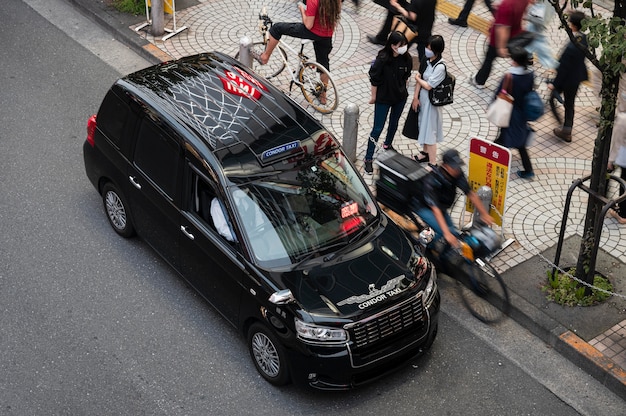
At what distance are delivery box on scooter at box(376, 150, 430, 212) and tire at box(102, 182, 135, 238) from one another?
2.64 m

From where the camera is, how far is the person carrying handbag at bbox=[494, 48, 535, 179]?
10.2m

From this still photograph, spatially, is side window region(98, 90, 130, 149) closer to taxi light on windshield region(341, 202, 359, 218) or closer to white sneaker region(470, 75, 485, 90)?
taxi light on windshield region(341, 202, 359, 218)

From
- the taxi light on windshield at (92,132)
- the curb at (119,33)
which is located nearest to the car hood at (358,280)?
the taxi light on windshield at (92,132)

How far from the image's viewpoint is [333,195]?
8.53 metres

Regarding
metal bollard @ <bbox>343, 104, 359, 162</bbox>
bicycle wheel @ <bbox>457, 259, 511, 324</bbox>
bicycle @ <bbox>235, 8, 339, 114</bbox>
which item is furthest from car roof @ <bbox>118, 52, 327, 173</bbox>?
bicycle @ <bbox>235, 8, 339, 114</bbox>

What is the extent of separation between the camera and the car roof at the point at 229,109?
8.46 meters

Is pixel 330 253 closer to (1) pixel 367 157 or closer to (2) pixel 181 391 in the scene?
(2) pixel 181 391

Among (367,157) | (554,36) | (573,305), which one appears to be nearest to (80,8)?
(367,157)

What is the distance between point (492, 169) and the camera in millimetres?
9398

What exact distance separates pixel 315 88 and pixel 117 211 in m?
3.53

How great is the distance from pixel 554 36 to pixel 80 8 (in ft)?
24.4

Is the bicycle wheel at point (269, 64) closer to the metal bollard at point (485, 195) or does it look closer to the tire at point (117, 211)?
the tire at point (117, 211)

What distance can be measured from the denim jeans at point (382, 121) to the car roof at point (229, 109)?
1824mm

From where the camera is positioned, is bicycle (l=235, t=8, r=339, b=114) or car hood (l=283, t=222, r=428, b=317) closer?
car hood (l=283, t=222, r=428, b=317)
